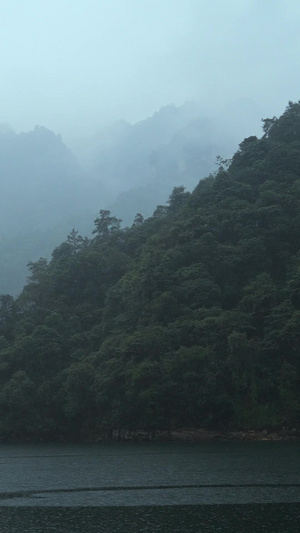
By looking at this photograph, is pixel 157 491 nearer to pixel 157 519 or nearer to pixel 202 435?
pixel 157 519

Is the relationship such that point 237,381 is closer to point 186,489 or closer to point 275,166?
point 186,489

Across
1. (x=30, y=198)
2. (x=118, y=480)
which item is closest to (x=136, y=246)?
(x=118, y=480)

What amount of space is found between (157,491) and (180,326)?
2757cm

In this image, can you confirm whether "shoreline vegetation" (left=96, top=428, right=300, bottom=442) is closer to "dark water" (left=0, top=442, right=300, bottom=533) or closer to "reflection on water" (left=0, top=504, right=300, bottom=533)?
"dark water" (left=0, top=442, right=300, bottom=533)

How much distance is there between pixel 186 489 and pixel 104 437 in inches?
1100

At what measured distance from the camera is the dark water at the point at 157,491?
17.4 meters

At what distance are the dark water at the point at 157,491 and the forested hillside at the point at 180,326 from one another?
841 cm

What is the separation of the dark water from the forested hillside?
841cm

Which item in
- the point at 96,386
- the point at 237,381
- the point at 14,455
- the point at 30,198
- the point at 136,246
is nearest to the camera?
the point at 14,455

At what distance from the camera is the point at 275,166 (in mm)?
67125

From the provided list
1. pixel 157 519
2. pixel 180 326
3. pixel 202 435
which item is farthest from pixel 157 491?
pixel 180 326

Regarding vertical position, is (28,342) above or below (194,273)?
below

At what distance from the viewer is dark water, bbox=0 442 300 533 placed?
1739cm

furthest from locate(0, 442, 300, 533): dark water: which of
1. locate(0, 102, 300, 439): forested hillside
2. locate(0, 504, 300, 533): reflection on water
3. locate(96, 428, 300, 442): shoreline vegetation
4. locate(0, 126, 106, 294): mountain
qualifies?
locate(0, 126, 106, 294): mountain
